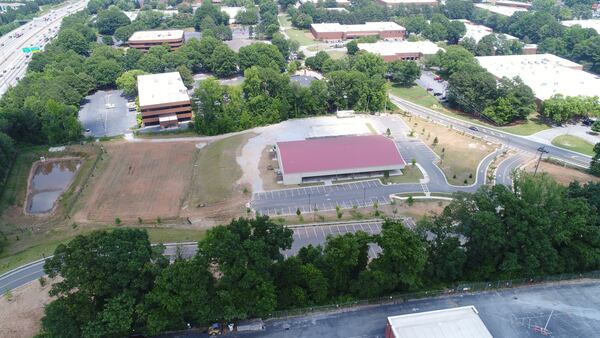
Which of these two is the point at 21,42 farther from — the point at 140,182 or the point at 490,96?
the point at 490,96

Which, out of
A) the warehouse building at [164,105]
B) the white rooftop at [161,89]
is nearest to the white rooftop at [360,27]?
the white rooftop at [161,89]

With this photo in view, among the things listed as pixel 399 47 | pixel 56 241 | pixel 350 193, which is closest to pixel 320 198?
pixel 350 193

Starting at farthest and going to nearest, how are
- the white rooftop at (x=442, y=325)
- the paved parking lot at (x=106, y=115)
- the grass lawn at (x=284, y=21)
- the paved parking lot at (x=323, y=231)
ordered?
the grass lawn at (x=284, y=21) < the paved parking lot at (x=106, y=115) < the paved parking lot at (x=323, y=231) < the white rooftop at (x=442, y=325)

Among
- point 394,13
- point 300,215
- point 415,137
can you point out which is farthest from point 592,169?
point 394,13

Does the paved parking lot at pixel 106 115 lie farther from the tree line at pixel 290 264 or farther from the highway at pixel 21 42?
the tree line at pixel 290 264

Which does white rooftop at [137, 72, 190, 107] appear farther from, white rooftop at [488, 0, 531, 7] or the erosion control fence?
white rooftop at [488, 0, 531, 7]
